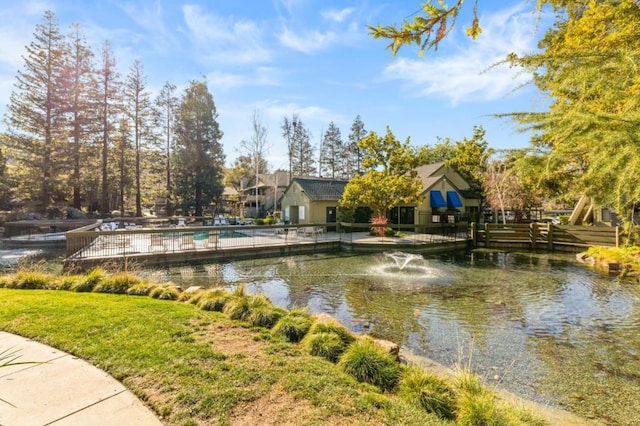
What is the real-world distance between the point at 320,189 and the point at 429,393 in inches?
862

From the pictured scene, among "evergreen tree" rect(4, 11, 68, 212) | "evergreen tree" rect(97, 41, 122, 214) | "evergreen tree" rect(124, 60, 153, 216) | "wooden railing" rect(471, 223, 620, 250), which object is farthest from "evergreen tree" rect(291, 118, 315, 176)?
"wooden railing" rect(471, 223, 620, 250)

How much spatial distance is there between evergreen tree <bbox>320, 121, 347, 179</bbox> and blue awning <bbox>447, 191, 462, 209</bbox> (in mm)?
27903

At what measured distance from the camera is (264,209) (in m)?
34.3

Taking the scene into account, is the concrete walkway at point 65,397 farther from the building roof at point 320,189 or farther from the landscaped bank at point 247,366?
the building roof at point 320,189

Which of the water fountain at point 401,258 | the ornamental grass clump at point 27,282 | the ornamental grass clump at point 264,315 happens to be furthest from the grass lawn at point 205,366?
the water fountain at point 401,258

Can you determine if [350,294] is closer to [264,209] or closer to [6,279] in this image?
[6,279]

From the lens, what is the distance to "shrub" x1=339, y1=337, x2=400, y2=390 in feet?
11.0

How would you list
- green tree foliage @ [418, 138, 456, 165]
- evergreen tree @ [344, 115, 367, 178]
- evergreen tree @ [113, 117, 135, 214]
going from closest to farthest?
evergreen tree @ [113, 117, 135, 214] < green tree foliage @ [418, 138, 456, 165] < evergreen tree @ [344, 115, 367, 178]

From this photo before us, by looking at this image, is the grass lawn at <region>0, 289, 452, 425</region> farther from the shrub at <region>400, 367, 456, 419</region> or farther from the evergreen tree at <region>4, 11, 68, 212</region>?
the evergreen tree at <region>4, 11, 68, 212</region>

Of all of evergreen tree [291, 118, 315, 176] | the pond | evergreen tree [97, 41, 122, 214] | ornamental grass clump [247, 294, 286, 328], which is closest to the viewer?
the pond

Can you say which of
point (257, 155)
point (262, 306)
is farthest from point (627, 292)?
point (257, 155)

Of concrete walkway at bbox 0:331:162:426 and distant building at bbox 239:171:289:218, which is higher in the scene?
distant building at bbox 239:171:289:218

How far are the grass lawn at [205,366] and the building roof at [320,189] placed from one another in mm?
18560

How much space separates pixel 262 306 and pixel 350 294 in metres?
3.76
